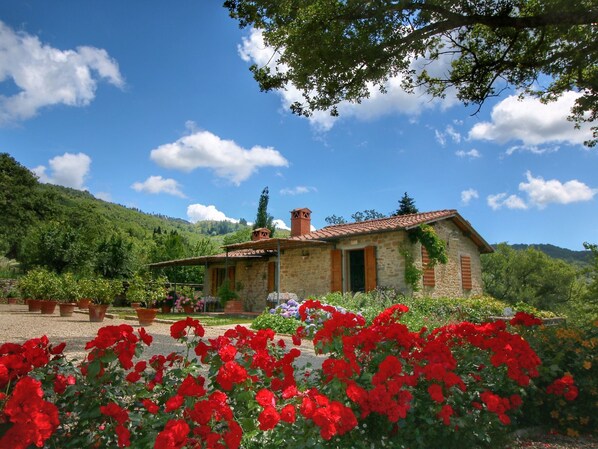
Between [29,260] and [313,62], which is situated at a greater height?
[313,62]

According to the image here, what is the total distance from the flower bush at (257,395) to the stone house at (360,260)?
32.6ft

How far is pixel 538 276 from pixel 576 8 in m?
24.2

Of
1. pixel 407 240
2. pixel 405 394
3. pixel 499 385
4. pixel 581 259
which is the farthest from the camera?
pixel 581 259

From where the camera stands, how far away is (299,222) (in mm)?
17906

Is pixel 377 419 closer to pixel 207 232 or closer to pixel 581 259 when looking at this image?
pixel 581 259

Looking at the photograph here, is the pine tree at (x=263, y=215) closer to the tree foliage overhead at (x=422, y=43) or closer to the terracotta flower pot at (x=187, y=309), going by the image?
the terracotta flower pot at (x=187, y=309)

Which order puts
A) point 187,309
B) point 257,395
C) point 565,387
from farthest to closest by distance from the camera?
point 187,309, point 565,387, point 257,395

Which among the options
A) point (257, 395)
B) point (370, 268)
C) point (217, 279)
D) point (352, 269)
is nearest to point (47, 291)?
point (217, 279)

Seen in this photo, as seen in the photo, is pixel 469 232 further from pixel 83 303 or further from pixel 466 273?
pixel 83 303

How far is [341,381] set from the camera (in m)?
2.03

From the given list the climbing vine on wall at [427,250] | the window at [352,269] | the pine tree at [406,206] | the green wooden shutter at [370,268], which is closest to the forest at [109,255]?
the pine tree at [406,206]

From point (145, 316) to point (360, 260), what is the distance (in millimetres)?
6955

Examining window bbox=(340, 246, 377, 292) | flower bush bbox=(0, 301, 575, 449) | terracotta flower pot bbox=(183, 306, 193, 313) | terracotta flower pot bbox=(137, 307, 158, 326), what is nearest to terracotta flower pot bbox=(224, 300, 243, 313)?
terracotta flower pot bbox=(183, 306, 193, 313)

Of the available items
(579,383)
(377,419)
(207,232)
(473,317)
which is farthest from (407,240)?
(207,232)
